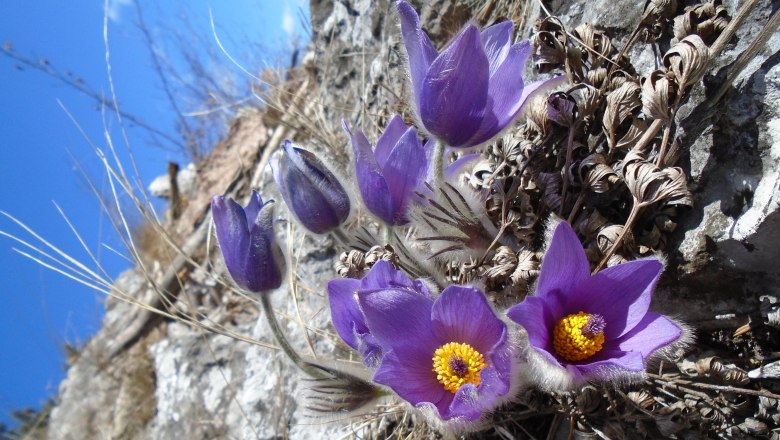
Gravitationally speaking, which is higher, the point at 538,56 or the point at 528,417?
the point at 538,56

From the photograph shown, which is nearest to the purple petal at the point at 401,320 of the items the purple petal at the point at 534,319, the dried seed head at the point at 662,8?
the purple petal at the point at 534,319

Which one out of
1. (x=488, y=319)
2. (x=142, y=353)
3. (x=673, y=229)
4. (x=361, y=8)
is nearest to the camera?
(x=488, y=319)

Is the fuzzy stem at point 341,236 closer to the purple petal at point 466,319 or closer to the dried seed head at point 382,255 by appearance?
the dried seed head at point 382,255

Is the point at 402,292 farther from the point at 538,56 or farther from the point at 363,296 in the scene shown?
the point at 538,56

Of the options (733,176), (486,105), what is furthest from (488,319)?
(733,176)

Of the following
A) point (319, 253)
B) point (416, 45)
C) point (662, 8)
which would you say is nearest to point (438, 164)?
point (416, 45)

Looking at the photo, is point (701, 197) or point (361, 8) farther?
point (361, 8)
